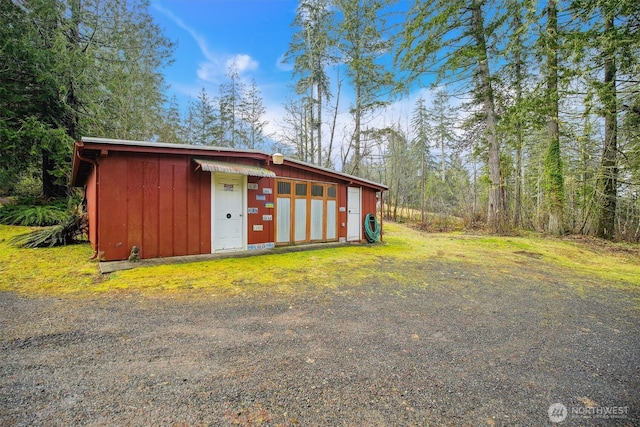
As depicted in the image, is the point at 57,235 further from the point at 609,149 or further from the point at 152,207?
the point at 609,149

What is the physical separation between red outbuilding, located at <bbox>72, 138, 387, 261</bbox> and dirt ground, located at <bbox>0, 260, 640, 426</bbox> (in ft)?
6.10

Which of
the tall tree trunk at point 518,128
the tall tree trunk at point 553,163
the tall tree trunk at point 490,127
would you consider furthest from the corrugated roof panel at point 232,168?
the tall tree trunk at point 553,163

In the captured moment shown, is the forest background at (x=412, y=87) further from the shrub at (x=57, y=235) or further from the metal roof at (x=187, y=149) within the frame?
the metal roof at (x=187, y=149)

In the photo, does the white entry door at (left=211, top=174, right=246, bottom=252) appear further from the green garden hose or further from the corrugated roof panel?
the green garden hose

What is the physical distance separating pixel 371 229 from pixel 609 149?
675cm

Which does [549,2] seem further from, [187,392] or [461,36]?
[187,392]

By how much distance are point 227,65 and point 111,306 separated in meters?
17.1

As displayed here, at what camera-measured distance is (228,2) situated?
8.95 metres

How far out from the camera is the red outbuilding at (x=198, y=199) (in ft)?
14.9

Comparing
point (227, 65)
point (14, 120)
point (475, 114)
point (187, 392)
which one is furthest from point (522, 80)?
point (14, 120)

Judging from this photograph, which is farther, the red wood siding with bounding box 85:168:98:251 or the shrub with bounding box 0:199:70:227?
the shrub with bounding box 0:199:70:227

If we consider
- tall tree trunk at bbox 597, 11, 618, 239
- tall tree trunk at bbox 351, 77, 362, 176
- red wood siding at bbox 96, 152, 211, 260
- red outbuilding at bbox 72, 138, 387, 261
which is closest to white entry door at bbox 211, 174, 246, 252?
red outbuilding at bbox 72, 138, 387, 261

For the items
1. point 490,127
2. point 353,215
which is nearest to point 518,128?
point 490,127

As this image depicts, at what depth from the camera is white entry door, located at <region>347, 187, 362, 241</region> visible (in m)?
7.85
